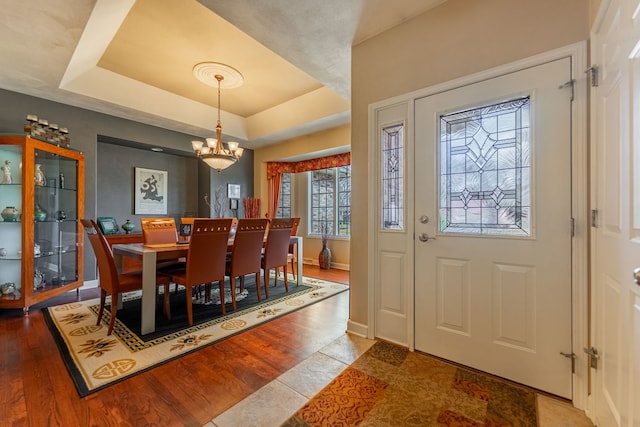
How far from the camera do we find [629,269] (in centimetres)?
103

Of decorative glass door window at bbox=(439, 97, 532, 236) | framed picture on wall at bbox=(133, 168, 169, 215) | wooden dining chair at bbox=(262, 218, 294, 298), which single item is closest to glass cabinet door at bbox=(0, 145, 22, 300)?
framed picture on wall at bbox=(133, 168, 169, 215)

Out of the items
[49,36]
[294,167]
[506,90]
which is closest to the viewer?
[506,90]

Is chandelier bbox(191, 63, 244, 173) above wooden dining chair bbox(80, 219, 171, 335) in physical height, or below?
above

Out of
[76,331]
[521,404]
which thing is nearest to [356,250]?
[521,404]

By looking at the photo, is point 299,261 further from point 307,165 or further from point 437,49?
point 437,49

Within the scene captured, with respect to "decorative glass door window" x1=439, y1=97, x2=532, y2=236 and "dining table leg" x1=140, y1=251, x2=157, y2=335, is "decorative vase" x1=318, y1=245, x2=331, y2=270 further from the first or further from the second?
"decorative glass door window" x1=439, y1=97, x2=532, y2=236

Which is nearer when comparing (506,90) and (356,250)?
(506,90)

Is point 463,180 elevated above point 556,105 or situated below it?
below

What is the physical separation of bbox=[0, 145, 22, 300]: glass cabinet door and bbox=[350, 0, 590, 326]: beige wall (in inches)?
143

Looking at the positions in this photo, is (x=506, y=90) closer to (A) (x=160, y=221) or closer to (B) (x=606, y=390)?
(B) (x=606, y=390)

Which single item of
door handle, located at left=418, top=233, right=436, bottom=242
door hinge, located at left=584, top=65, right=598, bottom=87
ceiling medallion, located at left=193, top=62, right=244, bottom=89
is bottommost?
door handle, located at left=418, top=233, right=436, bottom=242

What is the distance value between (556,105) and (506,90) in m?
0.29

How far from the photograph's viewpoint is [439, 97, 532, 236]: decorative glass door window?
1.69 m

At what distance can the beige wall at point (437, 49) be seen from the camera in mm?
1616
